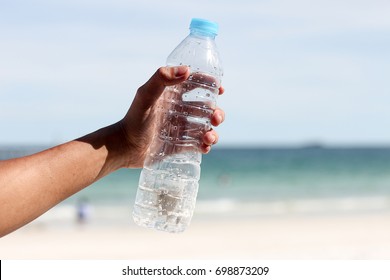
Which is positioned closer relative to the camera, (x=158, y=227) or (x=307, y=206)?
(x=158, y=227)

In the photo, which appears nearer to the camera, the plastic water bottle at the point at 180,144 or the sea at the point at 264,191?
the plastic water bottle at the point at 180,144

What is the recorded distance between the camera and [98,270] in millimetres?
6906

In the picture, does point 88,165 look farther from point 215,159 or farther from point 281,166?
point 215,159

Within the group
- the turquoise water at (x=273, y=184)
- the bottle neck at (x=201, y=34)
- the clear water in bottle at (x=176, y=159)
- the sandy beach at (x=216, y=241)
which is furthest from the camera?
the turquoise water at (x=273, y=184)

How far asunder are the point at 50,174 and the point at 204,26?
43.0 inches

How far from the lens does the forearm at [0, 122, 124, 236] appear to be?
104 inches

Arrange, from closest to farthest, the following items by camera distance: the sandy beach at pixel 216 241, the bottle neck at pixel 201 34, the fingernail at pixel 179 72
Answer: the fingernail at pixel 179 72, the bottle neck at pixel 201 34, the sandy beach at pixel 216 241

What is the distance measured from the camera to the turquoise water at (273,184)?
26.1 meters

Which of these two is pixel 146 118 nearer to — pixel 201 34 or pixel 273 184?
pixel 201 34

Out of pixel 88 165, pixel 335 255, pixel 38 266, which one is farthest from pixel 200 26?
pixel 335 255

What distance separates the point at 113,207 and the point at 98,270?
1674cm

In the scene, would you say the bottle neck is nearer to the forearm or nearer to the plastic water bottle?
the plastic water bottle

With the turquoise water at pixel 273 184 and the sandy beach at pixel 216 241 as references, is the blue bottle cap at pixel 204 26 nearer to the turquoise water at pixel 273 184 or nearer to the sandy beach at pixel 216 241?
the sandy beach at pixel 216 241

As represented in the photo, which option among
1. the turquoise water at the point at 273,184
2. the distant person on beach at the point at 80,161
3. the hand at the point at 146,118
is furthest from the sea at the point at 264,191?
the distant person on beach at the point at 80,161
